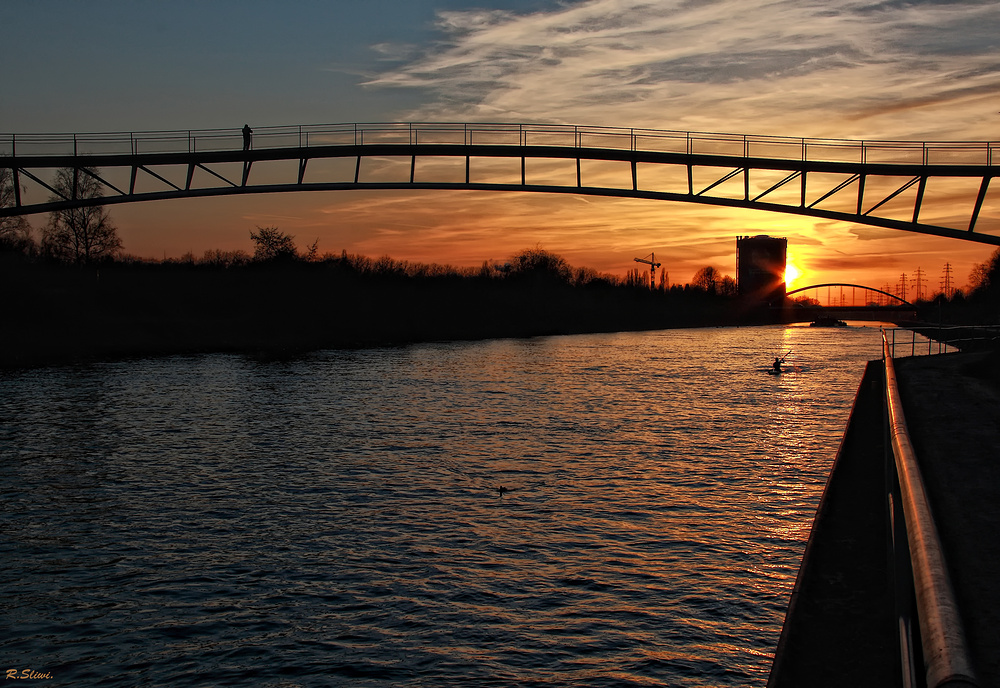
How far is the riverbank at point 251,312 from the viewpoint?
264 ft

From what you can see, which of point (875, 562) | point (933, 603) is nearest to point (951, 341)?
point (875, 562)

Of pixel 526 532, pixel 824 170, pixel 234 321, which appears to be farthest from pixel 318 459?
pixel 234 321

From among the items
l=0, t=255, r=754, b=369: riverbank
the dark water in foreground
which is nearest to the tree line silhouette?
l=0, t=255, r=754, b=369: riverbank

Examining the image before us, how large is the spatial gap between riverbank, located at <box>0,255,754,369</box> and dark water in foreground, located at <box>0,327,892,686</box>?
46278 mm

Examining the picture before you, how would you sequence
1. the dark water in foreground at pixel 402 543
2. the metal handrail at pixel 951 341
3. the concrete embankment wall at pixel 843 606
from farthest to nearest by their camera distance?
the metal handrail at pixel 951 341 → the dark water in foreground at pixel 402 543 → the concrete embankment wall at pixel 843 606

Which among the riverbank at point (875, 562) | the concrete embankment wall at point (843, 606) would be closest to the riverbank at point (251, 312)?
the riverbank at point (875, 562)

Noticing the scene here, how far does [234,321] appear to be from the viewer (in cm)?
10419

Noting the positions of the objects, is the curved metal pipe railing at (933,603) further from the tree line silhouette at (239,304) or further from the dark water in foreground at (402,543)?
the tree line silhouette at (239,304)

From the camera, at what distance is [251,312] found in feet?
359

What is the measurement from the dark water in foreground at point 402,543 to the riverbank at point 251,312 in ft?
152

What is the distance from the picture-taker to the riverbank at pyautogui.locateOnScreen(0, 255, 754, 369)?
8038cm

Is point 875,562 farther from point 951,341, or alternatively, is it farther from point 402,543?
point 951,341

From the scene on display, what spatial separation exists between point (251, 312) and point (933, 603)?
11099 centimetres

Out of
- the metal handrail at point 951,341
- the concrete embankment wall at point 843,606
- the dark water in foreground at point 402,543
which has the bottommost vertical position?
the dark water in foreground at point 402,543
